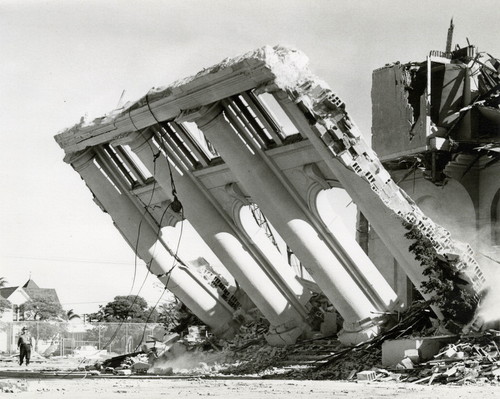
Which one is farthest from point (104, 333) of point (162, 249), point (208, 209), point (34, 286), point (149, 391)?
point (34, 286)

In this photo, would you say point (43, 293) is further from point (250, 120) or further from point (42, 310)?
point (250, 120)

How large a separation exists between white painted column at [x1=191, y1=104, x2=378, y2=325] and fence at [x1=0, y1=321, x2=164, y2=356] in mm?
22294

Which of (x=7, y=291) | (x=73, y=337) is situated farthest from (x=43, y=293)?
(x=73, y=337)

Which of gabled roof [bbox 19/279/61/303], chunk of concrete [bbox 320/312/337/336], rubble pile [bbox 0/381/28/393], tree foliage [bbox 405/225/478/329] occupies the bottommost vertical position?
tree foliage [bbox 405/225/478/329]

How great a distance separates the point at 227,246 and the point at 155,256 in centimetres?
392

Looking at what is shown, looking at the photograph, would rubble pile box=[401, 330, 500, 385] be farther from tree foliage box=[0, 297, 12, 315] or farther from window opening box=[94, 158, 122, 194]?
tree foliage box=[0, 297, 12, 315]

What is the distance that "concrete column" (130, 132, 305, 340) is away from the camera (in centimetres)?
2802

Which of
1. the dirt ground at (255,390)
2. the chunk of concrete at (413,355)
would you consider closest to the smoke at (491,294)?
the chunk of concrete at (413,355)

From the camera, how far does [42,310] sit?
10238cm

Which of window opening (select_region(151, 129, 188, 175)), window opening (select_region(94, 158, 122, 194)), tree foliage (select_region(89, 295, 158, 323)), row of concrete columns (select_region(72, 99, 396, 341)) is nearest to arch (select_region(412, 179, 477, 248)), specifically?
row of concrete columns (select_region(72, 99, 396, 341))

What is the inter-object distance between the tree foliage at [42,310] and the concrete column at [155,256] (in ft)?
230

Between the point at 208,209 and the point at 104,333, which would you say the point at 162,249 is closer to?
the point at 208,209

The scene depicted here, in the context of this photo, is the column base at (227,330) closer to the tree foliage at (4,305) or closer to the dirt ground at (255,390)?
the dirt ground at (255,390)

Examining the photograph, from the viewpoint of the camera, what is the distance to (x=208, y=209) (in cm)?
2848
